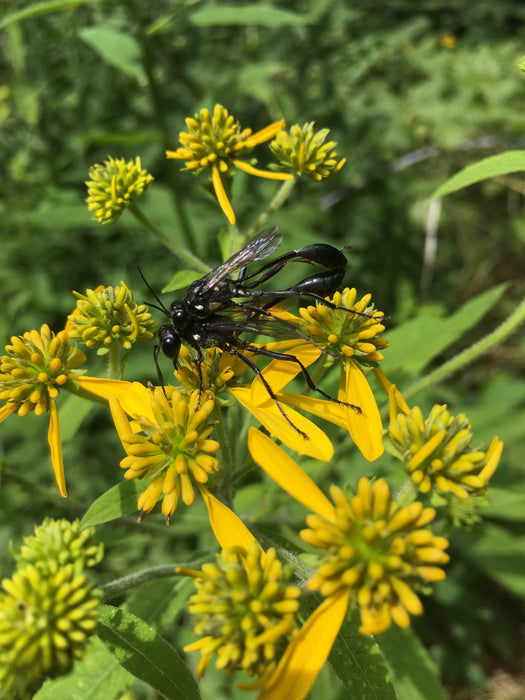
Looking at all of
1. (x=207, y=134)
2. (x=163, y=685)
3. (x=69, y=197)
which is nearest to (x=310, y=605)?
(x=163, y=685)

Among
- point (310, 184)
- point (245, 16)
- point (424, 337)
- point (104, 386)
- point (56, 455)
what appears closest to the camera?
point (56, 455)

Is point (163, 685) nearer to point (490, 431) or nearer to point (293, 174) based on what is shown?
point (293, 174)

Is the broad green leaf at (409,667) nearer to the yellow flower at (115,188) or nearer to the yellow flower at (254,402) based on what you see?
the yellow flower at (254,402)

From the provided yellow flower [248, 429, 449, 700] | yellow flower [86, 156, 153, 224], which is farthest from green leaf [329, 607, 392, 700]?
yellow flower [86, 156, 153, 224]

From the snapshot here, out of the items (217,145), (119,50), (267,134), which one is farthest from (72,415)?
(119,50)

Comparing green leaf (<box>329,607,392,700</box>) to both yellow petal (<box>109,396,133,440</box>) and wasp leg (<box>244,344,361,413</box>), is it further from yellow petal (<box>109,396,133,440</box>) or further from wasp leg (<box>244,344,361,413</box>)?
yellow petal (<box>109,396,133,440</box>)

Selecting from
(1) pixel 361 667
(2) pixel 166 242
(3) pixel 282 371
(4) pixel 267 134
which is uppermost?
(4) pixel 267 134

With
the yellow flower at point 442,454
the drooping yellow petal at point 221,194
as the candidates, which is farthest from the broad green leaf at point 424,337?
the drooping yellow petal at point 221,194

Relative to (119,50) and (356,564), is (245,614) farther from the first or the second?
(119,50)
